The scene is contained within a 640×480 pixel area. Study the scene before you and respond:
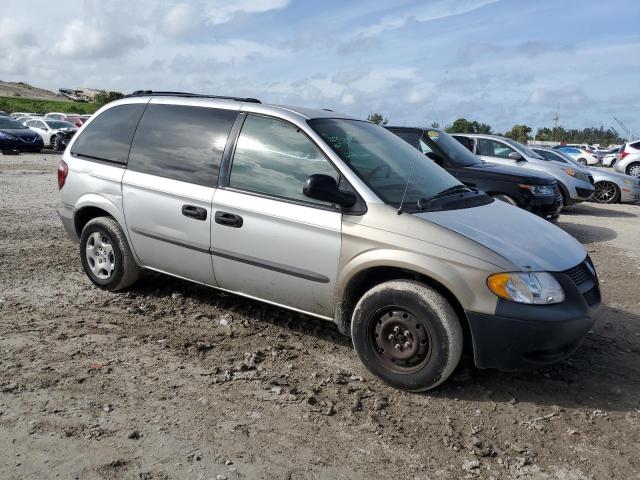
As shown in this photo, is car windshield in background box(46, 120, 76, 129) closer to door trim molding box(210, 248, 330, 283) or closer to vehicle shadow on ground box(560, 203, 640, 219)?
vehicle shadow on ground box(560, 203, 640, 219)

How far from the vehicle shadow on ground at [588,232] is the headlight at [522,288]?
253 inches

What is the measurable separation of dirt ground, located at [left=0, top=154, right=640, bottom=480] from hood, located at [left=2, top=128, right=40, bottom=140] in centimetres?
2069

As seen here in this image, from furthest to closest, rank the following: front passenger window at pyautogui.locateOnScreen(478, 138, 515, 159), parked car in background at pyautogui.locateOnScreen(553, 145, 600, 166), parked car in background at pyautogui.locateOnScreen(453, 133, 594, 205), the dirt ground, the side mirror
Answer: parked car in background at pyautogui.locateOnScreen(553, 145, 600, 166) < front passenger window at pyautogui.locateOnScreen(478, 138, 515, 159) < parked car in background at pyautogui.locateOnScreen(453, 133, 594, 205) < the side mirror < the dirt ground

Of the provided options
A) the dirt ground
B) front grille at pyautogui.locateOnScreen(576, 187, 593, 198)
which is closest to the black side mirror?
the dirt ground

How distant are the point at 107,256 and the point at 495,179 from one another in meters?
6.35

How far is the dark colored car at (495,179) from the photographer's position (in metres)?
9.25

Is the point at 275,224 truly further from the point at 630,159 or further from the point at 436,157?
the point at 630,159

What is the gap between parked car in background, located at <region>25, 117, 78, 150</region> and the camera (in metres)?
26.6

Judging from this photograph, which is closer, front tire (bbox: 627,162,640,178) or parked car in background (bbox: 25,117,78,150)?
front tire (bbox: 627,162,640,178)

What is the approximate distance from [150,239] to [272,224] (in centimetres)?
131

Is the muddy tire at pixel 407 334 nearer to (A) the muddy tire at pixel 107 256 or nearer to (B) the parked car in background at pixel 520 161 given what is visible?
(A) the muddy tire at pixel 107 256

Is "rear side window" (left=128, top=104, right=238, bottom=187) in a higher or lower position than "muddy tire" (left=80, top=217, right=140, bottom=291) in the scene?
higher

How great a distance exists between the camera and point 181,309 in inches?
205

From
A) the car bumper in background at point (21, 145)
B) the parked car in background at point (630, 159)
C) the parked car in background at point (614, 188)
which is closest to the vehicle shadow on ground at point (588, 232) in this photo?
the parked car in background at point (614, 188)
